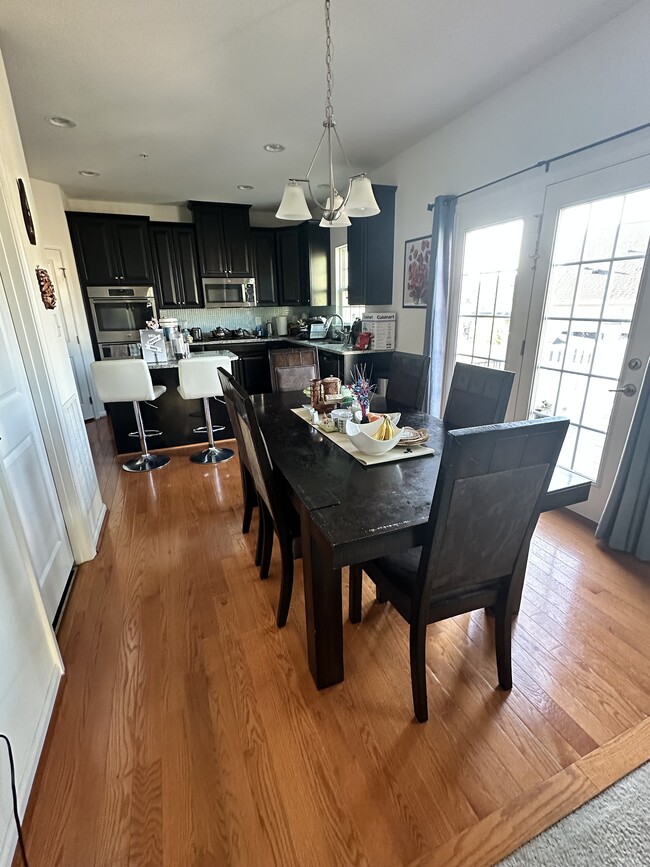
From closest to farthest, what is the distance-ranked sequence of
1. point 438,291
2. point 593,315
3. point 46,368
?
point 46,368 → point 593,315 → point 438,291

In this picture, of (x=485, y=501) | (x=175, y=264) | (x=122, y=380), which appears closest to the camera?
(x=485, y=501)

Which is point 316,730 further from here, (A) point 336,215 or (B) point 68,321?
(B) point 68,321

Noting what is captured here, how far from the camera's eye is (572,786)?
112cm

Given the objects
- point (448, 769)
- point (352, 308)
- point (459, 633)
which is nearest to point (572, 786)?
point (448, 769)

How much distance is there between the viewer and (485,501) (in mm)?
1077

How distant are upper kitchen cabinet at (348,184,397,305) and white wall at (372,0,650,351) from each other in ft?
0.99

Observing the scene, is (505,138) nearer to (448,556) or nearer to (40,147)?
(448,556)

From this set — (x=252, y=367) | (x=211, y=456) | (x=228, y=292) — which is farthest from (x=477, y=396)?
(x=228, y=292)

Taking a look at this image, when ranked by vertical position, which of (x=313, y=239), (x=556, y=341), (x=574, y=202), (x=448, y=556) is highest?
(x=313, y=239)

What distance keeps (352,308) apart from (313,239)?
4.17 ft

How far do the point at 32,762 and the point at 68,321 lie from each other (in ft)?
15.5

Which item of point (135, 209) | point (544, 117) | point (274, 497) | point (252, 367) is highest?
point (135, 209)

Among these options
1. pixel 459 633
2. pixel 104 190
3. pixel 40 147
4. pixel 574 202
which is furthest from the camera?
pixel 104 190

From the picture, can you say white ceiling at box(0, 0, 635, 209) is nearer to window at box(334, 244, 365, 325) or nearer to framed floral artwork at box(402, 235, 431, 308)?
framed floral artwork at box(402, 235, 431, 308)
